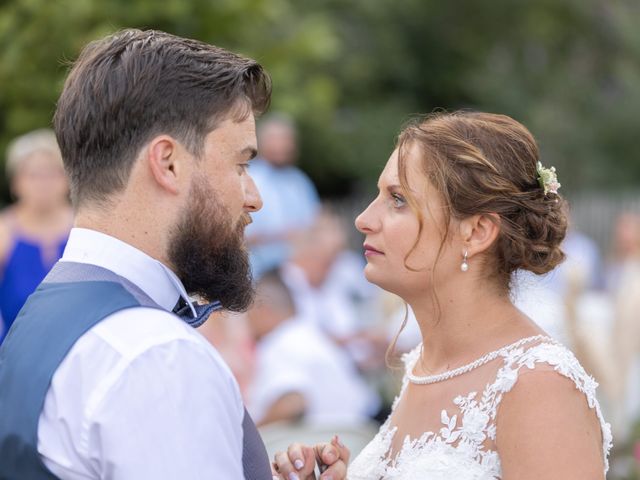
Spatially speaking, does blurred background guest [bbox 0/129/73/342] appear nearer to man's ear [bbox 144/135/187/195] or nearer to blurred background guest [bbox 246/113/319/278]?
blurred background guest [bbox 246/113/319/278]

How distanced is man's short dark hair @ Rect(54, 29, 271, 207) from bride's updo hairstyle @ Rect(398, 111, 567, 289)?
72 centimetres

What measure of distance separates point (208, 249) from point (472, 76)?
68.9 feet

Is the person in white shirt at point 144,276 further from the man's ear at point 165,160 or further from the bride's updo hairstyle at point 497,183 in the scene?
the bride's updo hairstyle at point 497,183

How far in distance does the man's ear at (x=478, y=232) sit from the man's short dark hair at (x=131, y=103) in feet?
2.63

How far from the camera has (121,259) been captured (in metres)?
2.11

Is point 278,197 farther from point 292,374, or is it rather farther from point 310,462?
point 310,462

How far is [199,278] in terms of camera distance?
222cm

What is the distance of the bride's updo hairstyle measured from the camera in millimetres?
2697

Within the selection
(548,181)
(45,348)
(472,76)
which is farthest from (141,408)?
(472,76)

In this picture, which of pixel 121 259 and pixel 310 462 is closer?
pixel 121 259

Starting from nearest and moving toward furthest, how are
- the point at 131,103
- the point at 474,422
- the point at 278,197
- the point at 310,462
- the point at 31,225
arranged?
the point at 131,103 → the point at 474,422 → the point at 310,462 → the point at 31,225 → the point at 278,197

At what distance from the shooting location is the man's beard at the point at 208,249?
7.07ft

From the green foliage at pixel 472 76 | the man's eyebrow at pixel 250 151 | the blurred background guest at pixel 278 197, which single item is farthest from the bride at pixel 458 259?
the green foliage at pixel 472 76

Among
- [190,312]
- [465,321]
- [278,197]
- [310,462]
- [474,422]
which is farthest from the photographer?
[278,197]
